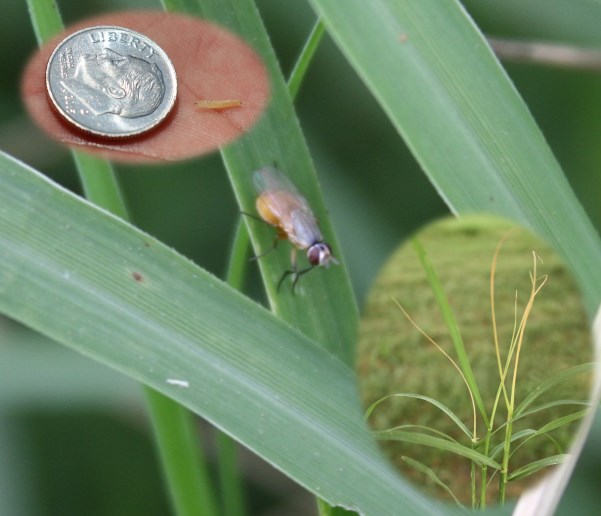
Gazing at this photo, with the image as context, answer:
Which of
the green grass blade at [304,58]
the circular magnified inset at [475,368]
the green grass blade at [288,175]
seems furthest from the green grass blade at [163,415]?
the circular magnified inset at [475,368]

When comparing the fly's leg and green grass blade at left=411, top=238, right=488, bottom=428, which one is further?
the fly's leg

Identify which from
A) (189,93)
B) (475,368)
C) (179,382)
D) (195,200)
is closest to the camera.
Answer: (475,368)

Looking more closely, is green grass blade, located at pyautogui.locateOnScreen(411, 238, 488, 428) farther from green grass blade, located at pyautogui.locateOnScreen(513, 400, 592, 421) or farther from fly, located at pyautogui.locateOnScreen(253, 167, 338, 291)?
fly, located at pyautogui.locateOnScreen(253, 167, 338, 291)

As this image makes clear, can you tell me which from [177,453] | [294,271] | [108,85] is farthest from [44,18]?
[177,453]

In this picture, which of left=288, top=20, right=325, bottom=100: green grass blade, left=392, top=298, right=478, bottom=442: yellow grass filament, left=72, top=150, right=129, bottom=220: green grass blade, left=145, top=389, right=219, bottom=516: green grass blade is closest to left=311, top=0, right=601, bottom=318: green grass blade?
left=288, top=20, right=325, bottom=100: green grass blade

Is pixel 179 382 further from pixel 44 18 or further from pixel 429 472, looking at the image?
pixel 44 18

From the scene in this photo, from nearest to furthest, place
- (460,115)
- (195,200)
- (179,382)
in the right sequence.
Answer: (179,382)
(460,115)
(195,200)
